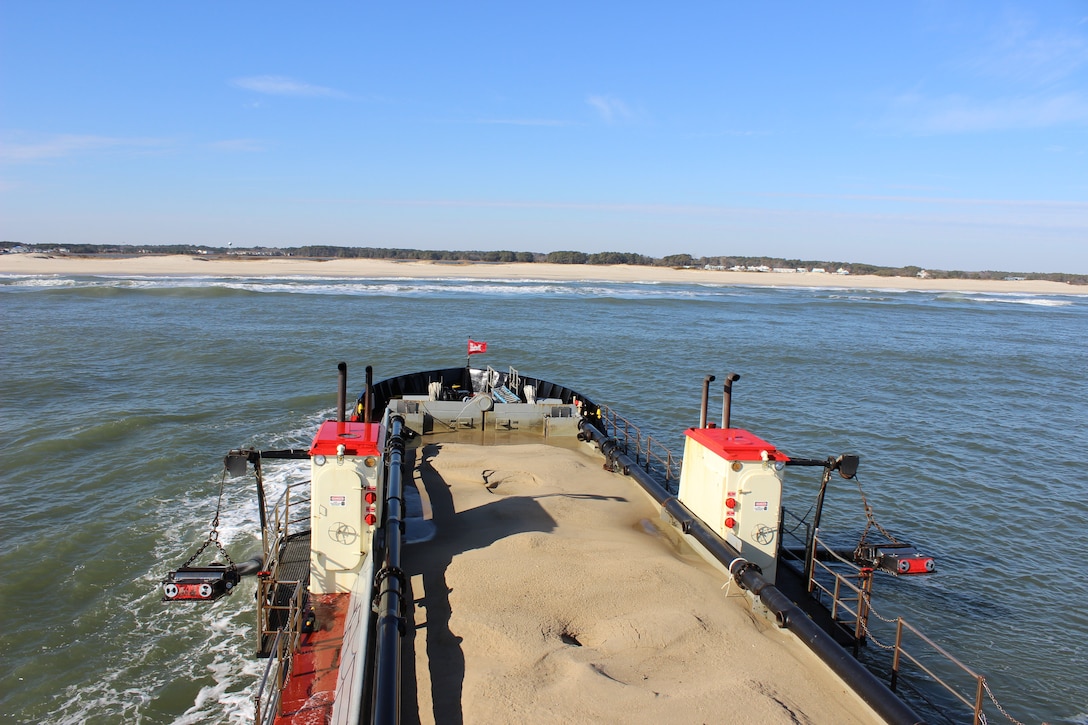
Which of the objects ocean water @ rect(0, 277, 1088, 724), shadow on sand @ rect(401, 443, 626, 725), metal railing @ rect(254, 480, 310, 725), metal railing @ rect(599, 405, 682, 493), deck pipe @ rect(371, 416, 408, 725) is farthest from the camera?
metal railing @ rect(599, 405, 682, 493)

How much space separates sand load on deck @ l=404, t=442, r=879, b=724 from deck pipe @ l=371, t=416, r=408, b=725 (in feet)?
1.10

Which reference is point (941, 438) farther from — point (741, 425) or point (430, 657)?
point (430, 657)

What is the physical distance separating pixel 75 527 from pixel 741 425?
1848 centimetres

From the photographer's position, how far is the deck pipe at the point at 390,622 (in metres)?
5.52

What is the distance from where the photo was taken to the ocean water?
10.1 m

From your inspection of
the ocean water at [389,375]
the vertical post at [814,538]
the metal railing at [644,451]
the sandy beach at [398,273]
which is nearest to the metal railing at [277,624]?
the ocean water at [389,375]

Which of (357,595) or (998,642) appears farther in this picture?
(998,642)

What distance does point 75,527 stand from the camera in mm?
13859

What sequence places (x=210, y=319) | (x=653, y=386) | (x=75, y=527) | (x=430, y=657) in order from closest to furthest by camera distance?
(x=430, y=657) < (x=75, y=527) < (x=653, y=386) < (x=210, y=319)

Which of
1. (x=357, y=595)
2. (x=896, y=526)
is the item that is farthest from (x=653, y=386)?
(x=357, y=595)

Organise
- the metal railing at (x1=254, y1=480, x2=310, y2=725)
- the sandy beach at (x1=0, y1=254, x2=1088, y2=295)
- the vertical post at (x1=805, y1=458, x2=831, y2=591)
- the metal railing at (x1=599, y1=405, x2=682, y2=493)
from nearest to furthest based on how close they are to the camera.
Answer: the metal railing at (x1=254, y1=480, x2=310, y2=725) < the vertical post at (x1=805, y1=458, x2=831, y2=591) < the metal railing at (x1=599, y1=405, x2=682, y2=493) < the sandy beach at (x1=0, y1=254, x2=1088, y2=295)

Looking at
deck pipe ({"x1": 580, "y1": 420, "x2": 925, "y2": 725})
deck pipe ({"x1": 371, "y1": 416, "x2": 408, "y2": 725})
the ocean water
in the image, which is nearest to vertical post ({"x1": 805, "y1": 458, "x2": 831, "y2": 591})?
deck pipe ({"x1": 580, "y1": 420, "x2": 925, "y2": 725})

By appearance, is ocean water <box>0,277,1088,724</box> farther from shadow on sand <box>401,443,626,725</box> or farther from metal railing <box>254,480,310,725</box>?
shadow on sand <box>401,443,626,725</box>

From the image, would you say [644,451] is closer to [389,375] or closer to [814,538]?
[814,538]
